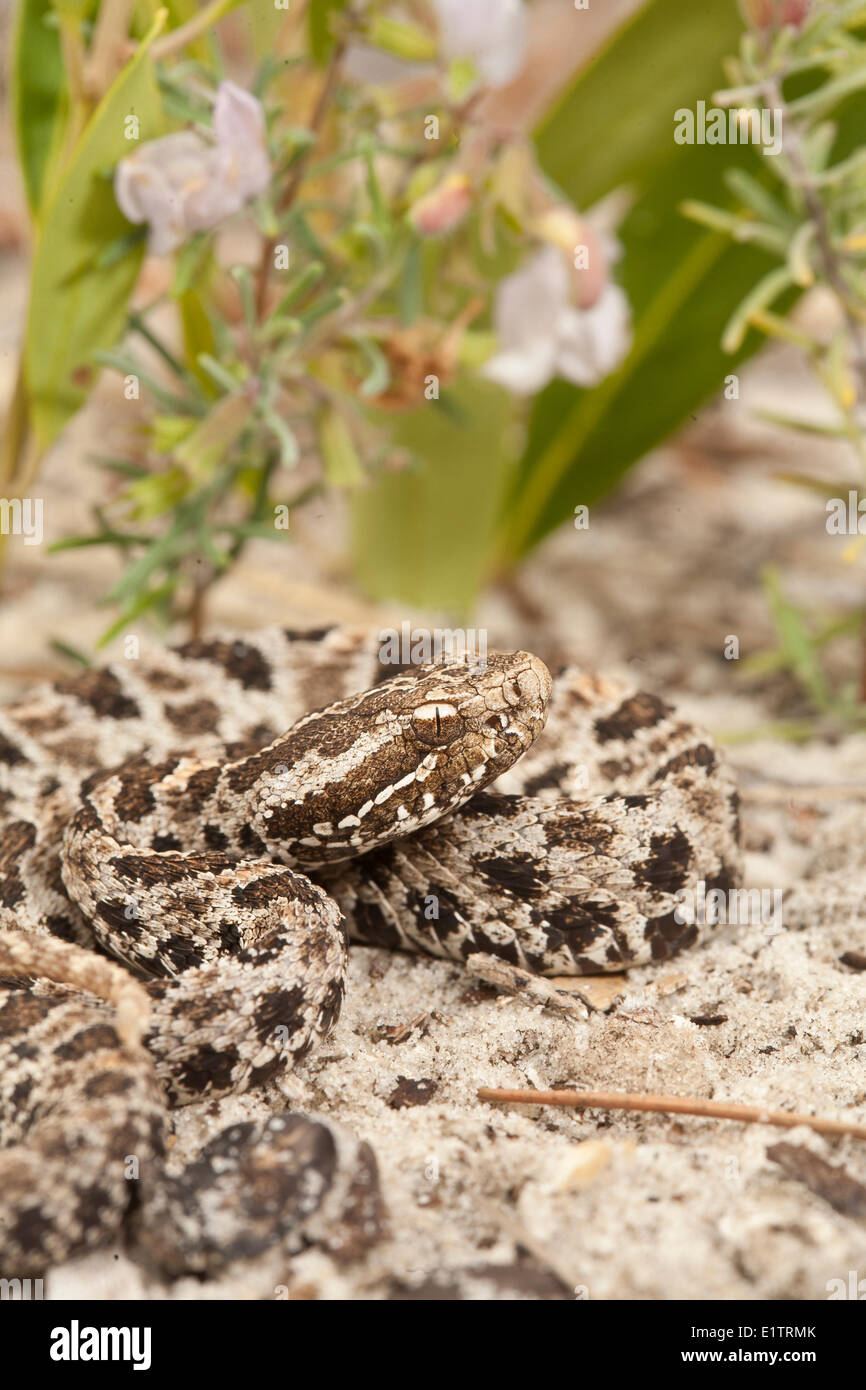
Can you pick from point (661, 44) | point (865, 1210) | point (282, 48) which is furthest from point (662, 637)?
point (865, 1210)

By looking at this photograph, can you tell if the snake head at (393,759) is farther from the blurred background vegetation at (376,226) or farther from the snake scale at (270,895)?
the blurred background vegetation at (376,226)

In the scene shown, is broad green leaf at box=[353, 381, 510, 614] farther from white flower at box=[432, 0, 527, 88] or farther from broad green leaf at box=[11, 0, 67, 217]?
broad green leaf at box=[11, 0, 67, 217]

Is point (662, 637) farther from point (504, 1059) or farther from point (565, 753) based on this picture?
point (504, 1059)

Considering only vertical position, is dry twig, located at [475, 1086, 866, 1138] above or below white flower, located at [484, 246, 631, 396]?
below

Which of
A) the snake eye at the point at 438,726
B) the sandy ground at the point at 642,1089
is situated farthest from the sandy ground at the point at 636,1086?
the snake eye at the point at 438,726

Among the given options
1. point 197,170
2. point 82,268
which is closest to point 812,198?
point 197,170

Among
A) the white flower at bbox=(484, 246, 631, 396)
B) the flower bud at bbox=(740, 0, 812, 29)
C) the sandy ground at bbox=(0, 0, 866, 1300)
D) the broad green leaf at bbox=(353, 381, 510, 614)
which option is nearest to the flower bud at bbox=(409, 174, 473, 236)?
the white flower at bbox=(484, 246, 631, 396)
